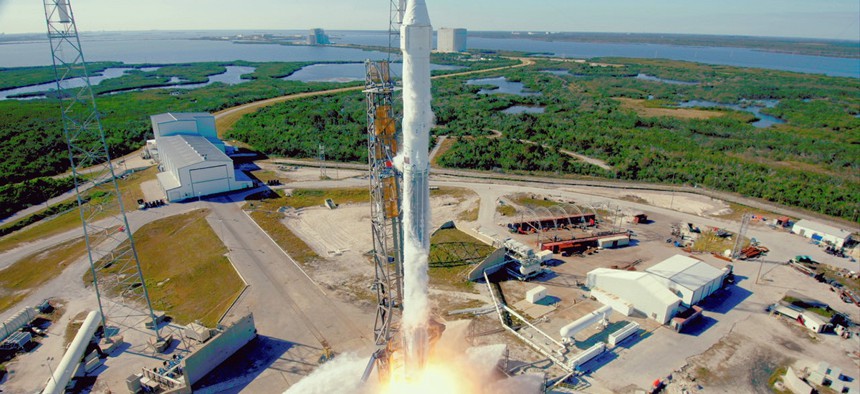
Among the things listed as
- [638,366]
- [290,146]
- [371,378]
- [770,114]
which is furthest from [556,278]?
[770,114]

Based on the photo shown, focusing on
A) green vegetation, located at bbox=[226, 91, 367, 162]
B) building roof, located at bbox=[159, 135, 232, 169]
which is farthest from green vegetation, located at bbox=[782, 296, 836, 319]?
building roof, located at bbox=[159, 135, 232, 169]

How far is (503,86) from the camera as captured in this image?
171000mm

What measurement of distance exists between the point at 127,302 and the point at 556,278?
1367 inches

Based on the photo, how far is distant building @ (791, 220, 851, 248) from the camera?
148 ft

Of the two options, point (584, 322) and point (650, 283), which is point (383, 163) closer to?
point (584, 322)

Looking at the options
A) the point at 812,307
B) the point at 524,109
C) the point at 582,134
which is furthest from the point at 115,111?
the point at 812,307

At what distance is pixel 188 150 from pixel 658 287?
57871 mm

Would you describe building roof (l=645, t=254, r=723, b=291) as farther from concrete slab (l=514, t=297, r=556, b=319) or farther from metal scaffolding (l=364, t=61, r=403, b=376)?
metal scaffolding (l=364, t=61, r=403, b=376)

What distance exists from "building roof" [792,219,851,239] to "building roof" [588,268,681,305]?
2412 cm

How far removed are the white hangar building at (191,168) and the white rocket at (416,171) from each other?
42089 mm

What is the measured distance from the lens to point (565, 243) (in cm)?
4431

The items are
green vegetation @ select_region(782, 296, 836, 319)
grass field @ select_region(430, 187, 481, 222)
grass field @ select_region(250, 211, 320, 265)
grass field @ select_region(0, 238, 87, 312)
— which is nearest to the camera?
green vegetation @ select_region(782, 296, 836, 319)

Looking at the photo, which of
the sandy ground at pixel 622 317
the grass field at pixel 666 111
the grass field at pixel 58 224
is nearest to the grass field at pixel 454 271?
the sandy ground at pixel 622 317

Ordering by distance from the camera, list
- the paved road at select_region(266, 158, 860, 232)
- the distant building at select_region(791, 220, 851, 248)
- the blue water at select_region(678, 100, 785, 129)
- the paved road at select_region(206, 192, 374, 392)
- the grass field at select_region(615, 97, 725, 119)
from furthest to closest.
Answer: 1. the blue water at select_region(678, 100, 785, 129)
2. the grass field at select_region(615, 97, 725, 119)
3. the paved road at select_region(266, 158, 860, 232)
4. the distant building at select_region(791, 220, 851, 248)
5. the paved road at select_region(206, 192, 374, 392)
